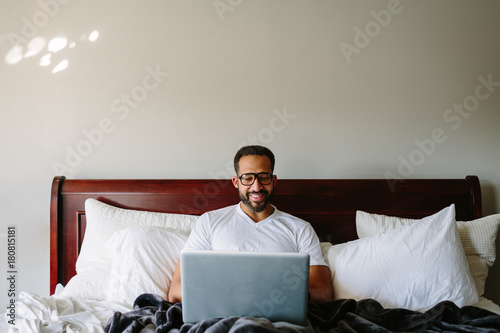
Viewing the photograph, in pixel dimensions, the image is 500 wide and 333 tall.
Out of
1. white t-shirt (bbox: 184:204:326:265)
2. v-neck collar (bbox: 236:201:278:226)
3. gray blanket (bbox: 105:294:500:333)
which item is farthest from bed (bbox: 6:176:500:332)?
v-neck collar (bbox: 236:201:278:226)

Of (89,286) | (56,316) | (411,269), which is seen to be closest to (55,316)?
(56,316)

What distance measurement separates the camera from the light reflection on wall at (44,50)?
2.38m

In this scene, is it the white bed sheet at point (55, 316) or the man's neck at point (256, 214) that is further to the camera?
the man's neck at point (256, 214)

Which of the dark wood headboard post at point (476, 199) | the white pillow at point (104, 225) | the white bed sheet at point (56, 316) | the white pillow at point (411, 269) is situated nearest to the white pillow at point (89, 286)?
the white pillow at point (104, 225)

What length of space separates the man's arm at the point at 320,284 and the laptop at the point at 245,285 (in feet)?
1.39

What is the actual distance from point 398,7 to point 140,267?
6.59 feet

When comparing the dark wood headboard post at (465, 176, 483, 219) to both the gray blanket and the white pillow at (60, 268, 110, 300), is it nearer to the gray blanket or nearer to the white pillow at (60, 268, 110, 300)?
the gray blanket

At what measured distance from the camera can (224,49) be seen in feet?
7.77

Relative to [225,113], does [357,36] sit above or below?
above

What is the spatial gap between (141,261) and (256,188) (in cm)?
62

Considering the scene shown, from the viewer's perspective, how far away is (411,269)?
175 centimetres

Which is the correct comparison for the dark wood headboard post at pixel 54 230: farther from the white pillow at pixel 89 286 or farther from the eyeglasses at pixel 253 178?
the eyeglasses at pixel 253 178

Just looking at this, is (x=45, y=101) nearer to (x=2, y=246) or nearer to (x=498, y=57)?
(x=2, y=246)

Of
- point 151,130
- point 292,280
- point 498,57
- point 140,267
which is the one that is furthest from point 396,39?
point 140,267
